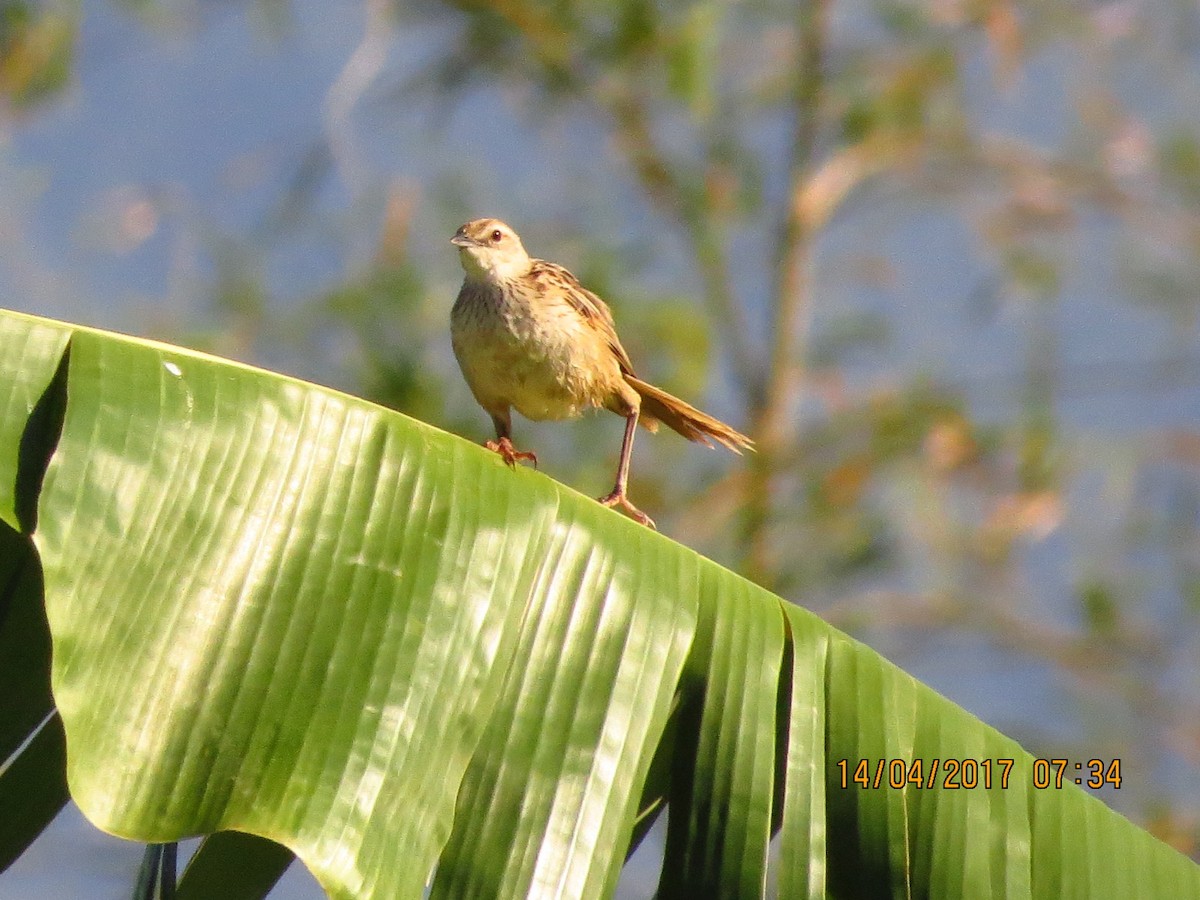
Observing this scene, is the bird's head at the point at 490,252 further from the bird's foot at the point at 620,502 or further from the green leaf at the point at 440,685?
the green leaf at the point at 440,685

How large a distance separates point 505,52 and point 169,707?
35.3ft

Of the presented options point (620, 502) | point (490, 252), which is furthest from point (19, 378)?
point (490, 252)

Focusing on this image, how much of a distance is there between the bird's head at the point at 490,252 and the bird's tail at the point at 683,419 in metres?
0.51

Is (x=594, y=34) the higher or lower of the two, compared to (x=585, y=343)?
higher

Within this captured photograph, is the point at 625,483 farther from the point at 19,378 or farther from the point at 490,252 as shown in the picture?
the point at 19,378

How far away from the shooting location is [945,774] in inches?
135

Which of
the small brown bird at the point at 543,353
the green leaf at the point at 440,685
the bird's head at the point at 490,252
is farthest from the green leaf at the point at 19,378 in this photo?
the bird's head at the point at 490,252

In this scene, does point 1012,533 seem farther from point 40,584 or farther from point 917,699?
point 40,584

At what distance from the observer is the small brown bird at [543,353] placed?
4.87 m

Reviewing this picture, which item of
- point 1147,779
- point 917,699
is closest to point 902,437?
point 1147,779

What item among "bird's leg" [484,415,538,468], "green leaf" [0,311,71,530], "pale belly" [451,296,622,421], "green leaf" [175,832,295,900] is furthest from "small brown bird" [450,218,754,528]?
"green leaf" [0,311,71,530]

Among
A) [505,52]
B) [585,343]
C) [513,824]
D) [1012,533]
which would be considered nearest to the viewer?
[513,824]

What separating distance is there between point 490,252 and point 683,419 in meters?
0.81

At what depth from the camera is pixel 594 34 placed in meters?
13.0
